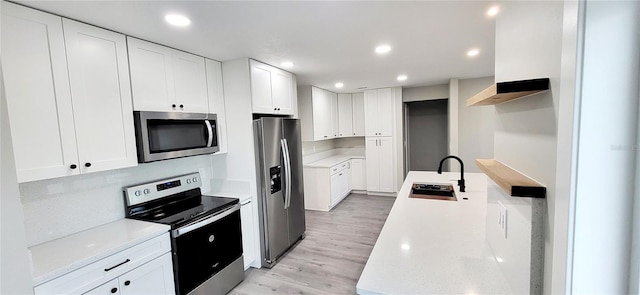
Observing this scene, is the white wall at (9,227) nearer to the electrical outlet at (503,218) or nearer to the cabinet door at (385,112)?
the electrical outlet at (503,218)

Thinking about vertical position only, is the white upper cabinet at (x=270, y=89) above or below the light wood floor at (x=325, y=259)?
above

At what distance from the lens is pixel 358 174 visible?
5500 millimetres

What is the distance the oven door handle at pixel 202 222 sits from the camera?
191 centimetres

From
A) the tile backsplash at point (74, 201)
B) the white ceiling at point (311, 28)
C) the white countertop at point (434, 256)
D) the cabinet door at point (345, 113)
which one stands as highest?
the white ceiling at point (311, 28)

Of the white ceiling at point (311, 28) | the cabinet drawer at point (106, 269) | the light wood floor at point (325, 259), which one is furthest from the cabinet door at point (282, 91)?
the cabinet drawer at point (106, 269)

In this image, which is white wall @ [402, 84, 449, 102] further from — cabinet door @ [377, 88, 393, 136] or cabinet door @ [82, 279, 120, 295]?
cabinet door @ [82, 279, 120, 295]

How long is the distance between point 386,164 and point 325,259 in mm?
2728

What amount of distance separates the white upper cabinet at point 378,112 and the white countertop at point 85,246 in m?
4.09

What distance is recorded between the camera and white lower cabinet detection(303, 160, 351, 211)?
4473 millimetres

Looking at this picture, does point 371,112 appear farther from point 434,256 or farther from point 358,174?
point 434,256

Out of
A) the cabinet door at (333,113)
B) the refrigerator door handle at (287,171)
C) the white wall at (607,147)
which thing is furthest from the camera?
the cabinet door at (333,113)

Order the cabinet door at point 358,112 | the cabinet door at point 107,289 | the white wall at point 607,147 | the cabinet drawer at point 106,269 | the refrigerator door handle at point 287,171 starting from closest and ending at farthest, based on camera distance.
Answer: the white wall at point 607,147, the cabinet drawer at point 106,269, the cabinet door at point 107,289, the refrigerator door handle at point 287,171, the cabinet door at point 358,112

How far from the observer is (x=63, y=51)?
1596 millimetres

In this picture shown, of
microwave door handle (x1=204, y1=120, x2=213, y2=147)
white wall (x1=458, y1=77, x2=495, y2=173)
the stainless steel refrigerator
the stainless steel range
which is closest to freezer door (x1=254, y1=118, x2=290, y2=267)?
the stainless steel refrigerator
